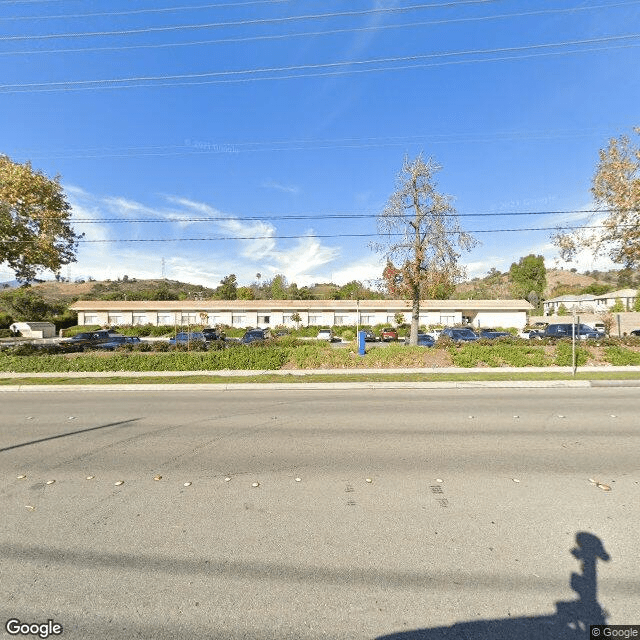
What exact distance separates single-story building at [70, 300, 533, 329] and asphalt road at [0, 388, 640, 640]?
3825 centimetres

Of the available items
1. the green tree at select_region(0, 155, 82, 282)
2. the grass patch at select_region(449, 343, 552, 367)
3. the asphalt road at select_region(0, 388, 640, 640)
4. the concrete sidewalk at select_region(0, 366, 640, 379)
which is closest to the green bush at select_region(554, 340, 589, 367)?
the grass patch at select_region(449, 343, 552, 367)

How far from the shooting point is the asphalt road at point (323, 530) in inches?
94.0

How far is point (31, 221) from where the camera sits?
17.3 m

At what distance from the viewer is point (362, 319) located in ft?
149

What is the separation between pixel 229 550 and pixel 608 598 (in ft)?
10.1

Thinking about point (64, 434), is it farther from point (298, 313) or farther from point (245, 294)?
point (245, 294)

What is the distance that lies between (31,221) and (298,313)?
3033 cm

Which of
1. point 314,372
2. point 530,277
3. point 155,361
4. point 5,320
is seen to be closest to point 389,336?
point 314,372

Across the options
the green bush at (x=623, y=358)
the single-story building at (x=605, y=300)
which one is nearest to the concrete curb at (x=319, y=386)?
the green bush at (x=623, y=358)

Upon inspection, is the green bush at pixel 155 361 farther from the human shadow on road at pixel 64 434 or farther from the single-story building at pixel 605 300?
the single-story building at pixel 605 300

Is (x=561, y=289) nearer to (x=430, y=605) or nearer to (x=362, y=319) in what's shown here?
(x=362, y=319)

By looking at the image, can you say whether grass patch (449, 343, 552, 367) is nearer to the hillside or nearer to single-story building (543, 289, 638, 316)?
single-story building (543, 289, 638, 316)

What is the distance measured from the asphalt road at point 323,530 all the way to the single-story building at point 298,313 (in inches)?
1506

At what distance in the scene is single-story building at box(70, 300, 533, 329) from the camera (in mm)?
44812
